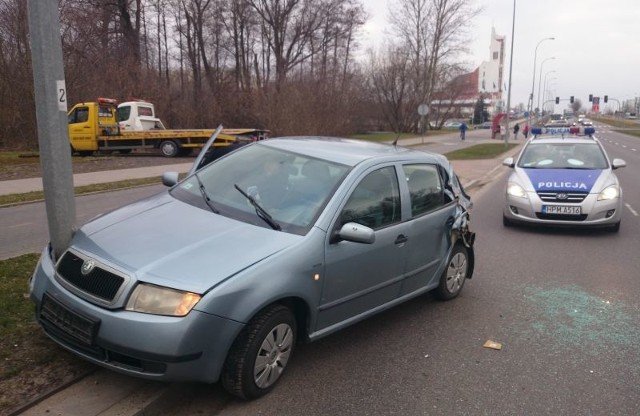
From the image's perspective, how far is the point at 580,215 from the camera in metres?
8.54

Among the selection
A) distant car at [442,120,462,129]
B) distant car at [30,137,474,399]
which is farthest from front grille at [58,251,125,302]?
distant car at [442,120,462,129]

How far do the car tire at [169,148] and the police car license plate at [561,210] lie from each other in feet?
58.7

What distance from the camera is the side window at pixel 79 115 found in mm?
23438

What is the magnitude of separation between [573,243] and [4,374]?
7.66 metres

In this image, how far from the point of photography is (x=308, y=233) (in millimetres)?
3605

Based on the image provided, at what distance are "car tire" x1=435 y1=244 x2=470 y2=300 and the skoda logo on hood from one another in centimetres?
325

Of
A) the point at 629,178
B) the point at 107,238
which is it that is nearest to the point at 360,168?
the point at 107,238

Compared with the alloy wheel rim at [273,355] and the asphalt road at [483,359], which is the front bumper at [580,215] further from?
the alloy wheel rim at [273,355]

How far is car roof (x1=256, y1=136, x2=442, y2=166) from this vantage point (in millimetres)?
4434

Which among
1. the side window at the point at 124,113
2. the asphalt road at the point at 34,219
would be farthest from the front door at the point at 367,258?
the side window at the point at 124,113

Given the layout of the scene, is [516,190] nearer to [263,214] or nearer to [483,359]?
[483,359]

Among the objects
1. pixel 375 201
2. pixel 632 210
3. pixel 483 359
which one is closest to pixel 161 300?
pixel 375 201

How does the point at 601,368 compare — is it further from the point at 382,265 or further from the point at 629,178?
the point at 629,178

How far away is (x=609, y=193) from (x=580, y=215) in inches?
24.7
